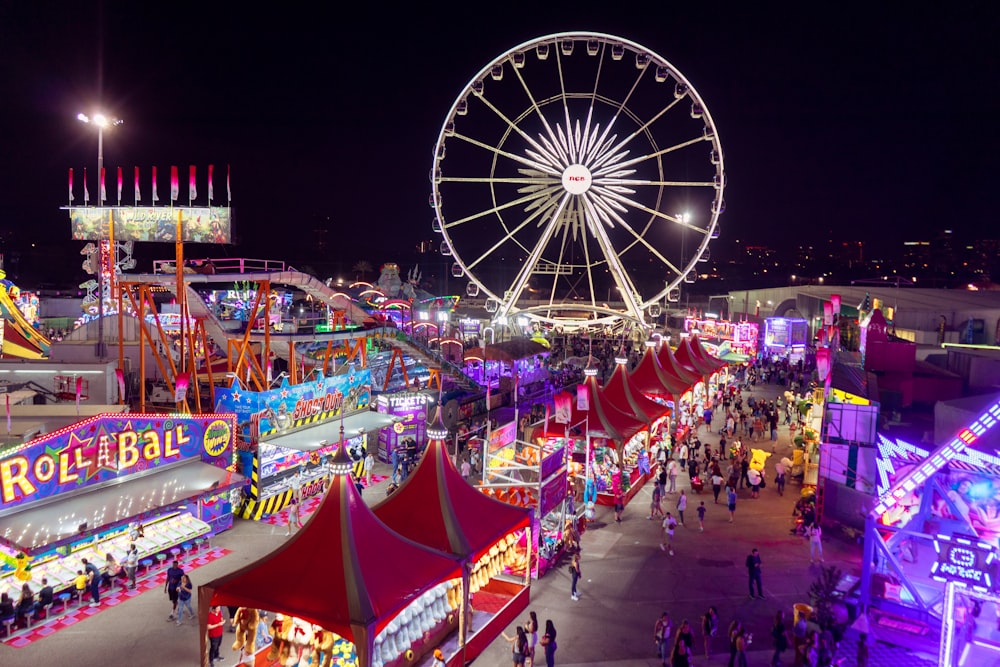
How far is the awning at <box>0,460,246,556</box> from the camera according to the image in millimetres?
9859

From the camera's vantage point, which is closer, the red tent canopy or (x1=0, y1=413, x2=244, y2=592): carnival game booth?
(x1=0, y1=413, x2=244, y2=592): carnival game booth

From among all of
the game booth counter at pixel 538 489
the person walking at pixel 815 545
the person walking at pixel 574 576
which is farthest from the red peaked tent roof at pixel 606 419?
the person walking at pixel 574 576

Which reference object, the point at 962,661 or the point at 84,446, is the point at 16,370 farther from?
the point at 962,661

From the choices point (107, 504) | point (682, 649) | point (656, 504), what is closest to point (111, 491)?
point (107, 504)

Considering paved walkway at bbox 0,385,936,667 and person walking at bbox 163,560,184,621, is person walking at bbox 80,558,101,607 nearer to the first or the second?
paved walkway at bbox 0,385,936,667

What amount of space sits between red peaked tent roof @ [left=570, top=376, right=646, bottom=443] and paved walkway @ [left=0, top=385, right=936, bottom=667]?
176 centimetres

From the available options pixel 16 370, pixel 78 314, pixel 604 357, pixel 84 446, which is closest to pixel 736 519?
pixel 84 446

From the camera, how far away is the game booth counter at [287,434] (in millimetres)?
14719

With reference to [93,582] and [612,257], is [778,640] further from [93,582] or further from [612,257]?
[612,257]

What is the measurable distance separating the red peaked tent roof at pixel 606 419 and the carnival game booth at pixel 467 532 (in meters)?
4.92

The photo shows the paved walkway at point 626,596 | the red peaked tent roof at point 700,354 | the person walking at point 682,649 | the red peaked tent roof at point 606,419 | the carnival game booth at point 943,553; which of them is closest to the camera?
the person walking at point 682,649

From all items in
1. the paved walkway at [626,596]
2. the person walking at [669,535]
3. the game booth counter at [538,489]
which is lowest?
the paved walkway at [626,596]

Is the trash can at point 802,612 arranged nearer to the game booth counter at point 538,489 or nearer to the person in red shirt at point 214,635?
the game booth counter at point 538,489

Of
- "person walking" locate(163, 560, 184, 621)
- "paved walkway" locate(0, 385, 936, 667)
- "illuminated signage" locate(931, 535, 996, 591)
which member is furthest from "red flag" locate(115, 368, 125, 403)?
"illuminated signage" locate(931, 535, 996, 591)
